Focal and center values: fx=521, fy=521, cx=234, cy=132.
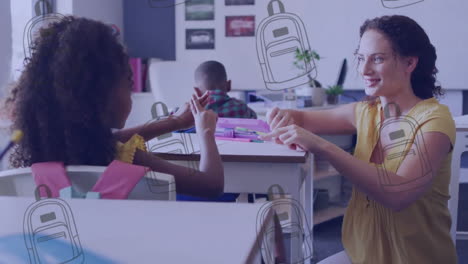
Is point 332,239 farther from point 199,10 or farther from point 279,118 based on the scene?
point 199,10

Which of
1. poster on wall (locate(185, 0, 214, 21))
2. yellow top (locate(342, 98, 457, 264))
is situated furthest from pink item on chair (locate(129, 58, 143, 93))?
yellow top (locate(342, 98, 457, 264))

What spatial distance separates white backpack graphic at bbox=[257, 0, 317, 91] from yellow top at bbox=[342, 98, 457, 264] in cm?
222

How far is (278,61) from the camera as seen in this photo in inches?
142

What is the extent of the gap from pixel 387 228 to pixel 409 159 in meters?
0.17

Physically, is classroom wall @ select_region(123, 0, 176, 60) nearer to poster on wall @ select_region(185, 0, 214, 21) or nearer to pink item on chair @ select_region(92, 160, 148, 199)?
poster on wall @ select_region(185, 0, 214, 21)

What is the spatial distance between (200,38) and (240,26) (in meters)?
0.30

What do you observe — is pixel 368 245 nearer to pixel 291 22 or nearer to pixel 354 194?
pixel 354 194

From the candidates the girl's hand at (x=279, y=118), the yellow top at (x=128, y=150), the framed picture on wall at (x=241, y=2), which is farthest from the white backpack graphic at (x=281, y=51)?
the yellow top at (x=128, y=150)

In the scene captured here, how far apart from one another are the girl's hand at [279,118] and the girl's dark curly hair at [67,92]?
0.53 metres

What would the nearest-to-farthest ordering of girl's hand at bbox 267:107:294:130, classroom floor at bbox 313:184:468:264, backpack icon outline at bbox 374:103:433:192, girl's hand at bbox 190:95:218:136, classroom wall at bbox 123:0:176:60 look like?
backpack icon outline at bbox 374:103:433:192 → girl's hand at bbox 190:95:218:136 → girl's hand at bbox 267:107:294:130 → classroom floor at bbox 313:184:468:264 → classroom wall at bbox 123:0:176:60

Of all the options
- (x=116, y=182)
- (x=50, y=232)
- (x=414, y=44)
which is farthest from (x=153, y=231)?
(x=414, y=44)

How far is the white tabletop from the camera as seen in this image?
4.77 ft

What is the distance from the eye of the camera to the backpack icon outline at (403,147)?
1063 mm

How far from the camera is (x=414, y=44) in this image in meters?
1.15
